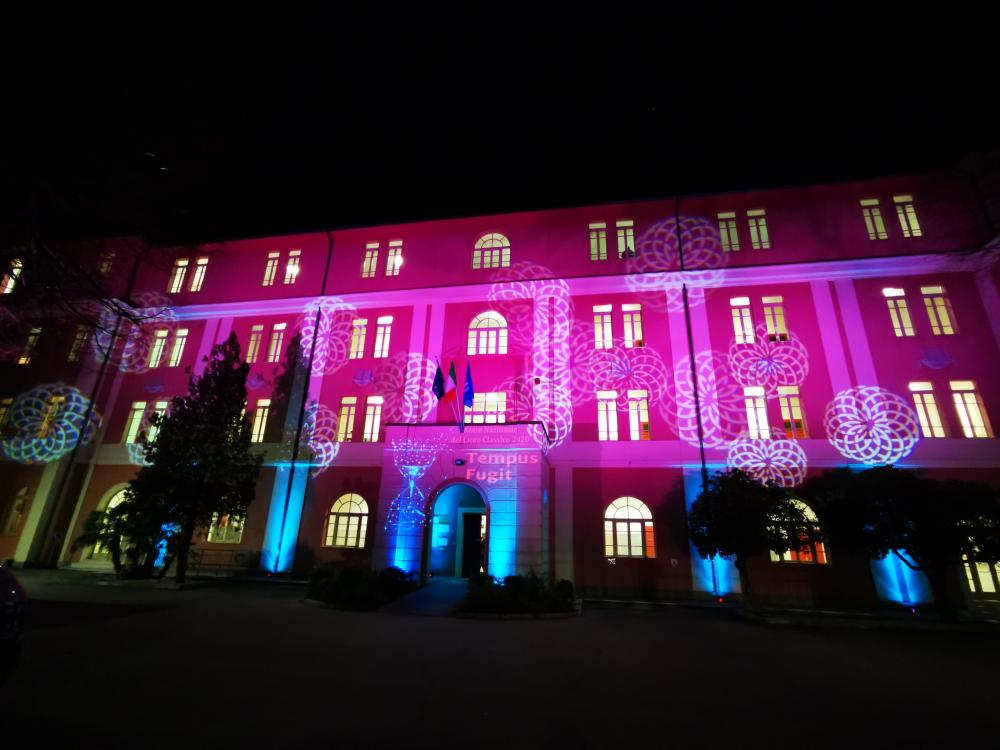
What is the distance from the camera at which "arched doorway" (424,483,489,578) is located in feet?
55.3

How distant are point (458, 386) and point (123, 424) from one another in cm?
1500

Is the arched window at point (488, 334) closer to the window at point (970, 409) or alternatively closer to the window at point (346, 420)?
the window at point (346, 420)

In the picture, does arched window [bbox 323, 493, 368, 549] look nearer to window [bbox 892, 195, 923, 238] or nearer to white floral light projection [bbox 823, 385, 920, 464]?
white floral light projection [bbox 823, 385, 920, 464]

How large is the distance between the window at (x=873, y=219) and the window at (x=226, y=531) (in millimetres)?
26012

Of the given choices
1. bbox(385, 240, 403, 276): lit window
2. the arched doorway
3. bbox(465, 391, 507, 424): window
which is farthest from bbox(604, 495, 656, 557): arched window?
bbox(385, 240, 403, 276): lit window

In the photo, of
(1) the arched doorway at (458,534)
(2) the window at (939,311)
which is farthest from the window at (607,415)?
(2) the window at (939,311)

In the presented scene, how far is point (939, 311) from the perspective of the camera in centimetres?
1555

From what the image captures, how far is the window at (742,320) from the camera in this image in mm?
16312

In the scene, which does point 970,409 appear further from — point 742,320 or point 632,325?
point 632,325

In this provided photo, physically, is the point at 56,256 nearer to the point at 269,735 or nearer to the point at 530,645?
the point at 269,735

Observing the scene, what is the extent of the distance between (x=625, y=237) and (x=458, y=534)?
44.6 feet

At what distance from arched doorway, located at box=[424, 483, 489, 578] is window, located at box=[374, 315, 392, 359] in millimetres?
6257

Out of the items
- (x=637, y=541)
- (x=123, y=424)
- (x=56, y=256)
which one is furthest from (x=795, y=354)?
(x=123, y=424)

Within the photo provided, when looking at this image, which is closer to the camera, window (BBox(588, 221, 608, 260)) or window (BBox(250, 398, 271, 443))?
window (BBox(588, 221, 608, 260))
